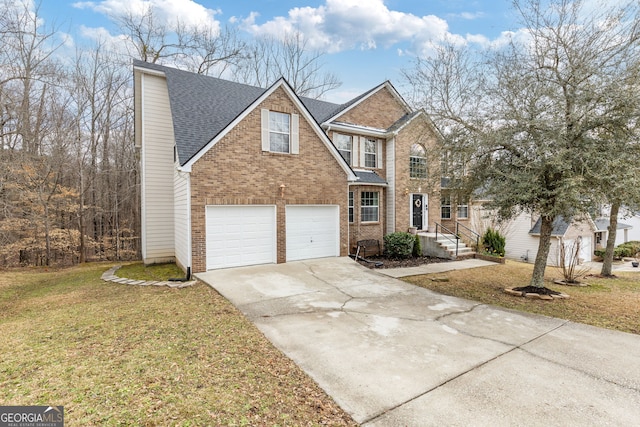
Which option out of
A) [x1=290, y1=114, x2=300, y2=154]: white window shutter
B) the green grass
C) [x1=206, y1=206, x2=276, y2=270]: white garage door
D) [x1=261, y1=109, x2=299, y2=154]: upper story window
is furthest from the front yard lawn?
[x1=261, y1=109, x2=299, y2=154]: upper story window

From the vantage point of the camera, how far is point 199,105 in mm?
11203

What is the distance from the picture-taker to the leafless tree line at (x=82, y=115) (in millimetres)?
12172

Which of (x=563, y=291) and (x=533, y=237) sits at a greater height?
(x=533, y=237)

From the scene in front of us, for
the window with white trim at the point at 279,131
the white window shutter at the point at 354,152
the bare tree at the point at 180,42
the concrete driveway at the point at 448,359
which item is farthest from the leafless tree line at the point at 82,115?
the concrete driveway at the point at 448,359

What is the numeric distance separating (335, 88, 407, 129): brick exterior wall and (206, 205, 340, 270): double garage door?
5.40 meters

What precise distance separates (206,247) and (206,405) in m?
6.50

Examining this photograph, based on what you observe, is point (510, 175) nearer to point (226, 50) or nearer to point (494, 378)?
point (494, 378)

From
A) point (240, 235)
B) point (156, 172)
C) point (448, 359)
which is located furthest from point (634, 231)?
point (156, 172)

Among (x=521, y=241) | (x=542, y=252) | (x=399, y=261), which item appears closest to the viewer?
(x=542, y=252)

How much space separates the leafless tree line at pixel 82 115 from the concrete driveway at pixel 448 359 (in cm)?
1217

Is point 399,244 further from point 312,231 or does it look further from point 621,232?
point 621,232

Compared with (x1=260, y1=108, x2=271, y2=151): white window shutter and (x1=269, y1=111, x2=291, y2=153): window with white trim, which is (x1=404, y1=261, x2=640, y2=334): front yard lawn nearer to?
(x1=269, y1=111, x2=291, y2=153): window with white trim

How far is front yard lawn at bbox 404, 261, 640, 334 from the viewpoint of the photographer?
5993 millimetres

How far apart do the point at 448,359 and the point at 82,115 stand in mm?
20641
